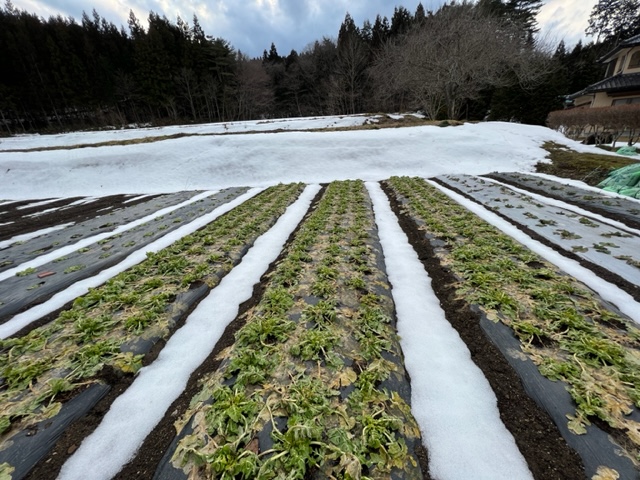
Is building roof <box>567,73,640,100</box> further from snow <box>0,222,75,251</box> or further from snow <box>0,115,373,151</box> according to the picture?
snow <box>0,222,75,251</box>

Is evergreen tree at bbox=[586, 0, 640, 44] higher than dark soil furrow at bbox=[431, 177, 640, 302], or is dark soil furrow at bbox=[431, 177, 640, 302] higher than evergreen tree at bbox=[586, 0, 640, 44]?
evergreen tree at bbox=[586, 0, 640, 44]

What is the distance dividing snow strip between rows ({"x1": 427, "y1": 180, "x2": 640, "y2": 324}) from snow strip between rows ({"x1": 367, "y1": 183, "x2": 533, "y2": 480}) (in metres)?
2.71

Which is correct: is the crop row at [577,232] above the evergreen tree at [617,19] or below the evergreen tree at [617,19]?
below

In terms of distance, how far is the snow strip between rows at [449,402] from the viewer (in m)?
2.26

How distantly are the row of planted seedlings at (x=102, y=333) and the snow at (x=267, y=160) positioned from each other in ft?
38.8

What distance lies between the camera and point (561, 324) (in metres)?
3.40

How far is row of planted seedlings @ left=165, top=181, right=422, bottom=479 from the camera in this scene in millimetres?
2127

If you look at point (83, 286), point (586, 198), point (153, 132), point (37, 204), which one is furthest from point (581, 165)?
point (153, 132)

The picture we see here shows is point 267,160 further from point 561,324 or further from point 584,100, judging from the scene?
point 584,100

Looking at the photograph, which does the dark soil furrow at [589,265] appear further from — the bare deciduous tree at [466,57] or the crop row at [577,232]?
the bare deciduous tree at [466,57]

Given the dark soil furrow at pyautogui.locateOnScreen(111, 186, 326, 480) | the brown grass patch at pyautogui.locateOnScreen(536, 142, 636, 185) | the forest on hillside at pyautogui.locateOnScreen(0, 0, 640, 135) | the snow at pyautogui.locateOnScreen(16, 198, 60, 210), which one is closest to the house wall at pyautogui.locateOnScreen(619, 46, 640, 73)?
the forest on hillside at pyautogui.locateOnScreen(0, 0, 640, 135)

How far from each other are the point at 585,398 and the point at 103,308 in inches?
256

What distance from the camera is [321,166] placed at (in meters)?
17.9

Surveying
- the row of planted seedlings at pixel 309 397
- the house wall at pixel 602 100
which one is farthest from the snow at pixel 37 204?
the house wall at pixel 602 100
